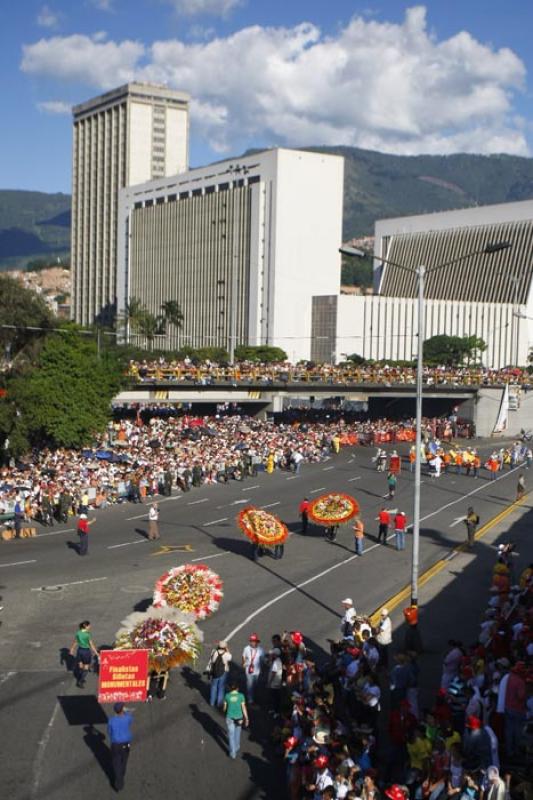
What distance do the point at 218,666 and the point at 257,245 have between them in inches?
5249

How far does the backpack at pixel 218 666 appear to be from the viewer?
16.9m

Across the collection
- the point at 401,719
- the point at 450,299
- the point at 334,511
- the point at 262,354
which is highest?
the point at 450,299

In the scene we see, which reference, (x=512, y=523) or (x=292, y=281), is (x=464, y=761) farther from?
(x=292, y=281)

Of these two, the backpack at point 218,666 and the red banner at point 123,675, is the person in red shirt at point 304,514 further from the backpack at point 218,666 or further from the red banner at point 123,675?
the red banner at point 123,675

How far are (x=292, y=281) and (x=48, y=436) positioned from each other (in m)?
94.8

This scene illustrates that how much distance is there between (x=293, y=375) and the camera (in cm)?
7294

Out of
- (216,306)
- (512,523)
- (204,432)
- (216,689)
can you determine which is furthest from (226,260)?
(216,689)

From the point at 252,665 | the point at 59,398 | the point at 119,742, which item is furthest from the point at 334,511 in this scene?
the point at 59,398

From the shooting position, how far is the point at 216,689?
17.1 metres

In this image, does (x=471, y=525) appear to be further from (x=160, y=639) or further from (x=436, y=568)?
(x=160, y=639)

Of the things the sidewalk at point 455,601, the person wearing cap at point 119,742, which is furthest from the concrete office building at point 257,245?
the person wearing cap at point 119,742

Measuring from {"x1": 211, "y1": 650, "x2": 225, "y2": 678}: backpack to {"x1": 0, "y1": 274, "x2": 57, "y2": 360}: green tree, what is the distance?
129ft

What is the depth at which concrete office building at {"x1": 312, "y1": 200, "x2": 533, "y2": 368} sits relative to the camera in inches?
5507

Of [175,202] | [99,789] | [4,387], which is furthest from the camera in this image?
[175,202]
